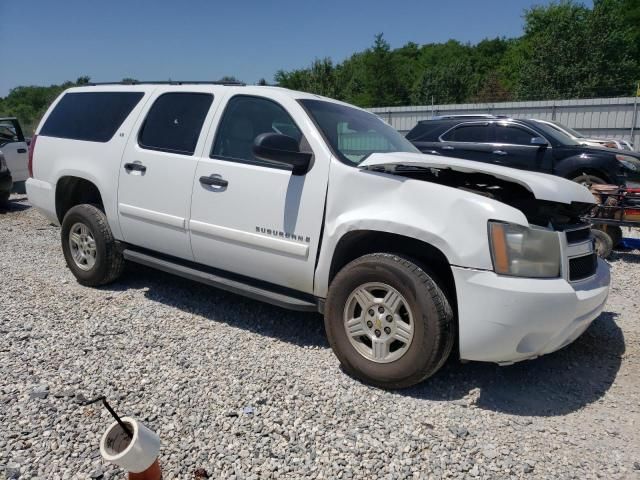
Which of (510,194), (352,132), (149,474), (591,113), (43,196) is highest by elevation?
(591,113)

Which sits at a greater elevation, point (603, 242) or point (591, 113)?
point (591, 113)

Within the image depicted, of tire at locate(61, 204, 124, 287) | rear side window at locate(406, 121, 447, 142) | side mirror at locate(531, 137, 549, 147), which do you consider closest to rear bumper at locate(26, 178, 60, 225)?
tire at locate(61, 204, 124, 287)

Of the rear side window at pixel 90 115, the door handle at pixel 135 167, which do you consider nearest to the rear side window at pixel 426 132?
the rear side window at pixel 90 115

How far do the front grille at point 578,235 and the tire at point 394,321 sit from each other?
33.2 inches

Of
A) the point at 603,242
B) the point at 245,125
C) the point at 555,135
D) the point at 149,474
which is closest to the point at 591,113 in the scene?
the point at 555,135

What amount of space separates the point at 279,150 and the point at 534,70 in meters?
38.0

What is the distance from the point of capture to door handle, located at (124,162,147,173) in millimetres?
4281

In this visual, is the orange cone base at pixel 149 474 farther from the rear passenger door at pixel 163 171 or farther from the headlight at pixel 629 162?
the headlight at pixel 629 162

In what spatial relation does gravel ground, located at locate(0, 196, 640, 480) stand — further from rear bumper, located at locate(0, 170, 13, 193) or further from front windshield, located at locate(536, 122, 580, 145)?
rear bumper, located at locate(0, 170, 13, 193)

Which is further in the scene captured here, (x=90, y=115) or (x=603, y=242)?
(x=603, y=242)

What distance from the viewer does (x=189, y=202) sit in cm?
398

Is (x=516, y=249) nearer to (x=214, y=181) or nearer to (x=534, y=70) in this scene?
(x=214, y=181)

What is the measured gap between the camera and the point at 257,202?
362 cm

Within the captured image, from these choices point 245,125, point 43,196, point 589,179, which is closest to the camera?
point 245,125
